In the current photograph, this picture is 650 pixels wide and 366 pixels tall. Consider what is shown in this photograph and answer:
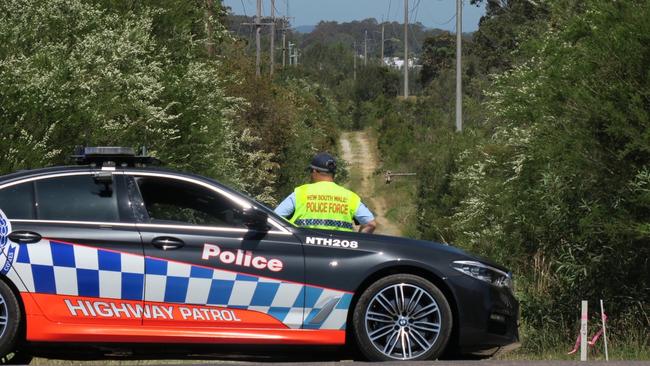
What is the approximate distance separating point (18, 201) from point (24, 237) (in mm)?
331

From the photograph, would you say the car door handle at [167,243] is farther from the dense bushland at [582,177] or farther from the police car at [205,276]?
the dense bushland at [582,177]

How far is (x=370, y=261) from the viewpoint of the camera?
7.99m

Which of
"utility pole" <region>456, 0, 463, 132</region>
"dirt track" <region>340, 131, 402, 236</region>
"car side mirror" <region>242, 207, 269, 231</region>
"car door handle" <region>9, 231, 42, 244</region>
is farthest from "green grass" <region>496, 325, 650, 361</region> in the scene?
"dirt track" <region>340, 131, 402, 236</region>

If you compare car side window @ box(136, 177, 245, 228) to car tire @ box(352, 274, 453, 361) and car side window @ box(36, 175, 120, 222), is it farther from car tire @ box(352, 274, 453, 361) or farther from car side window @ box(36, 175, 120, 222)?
car tire @ box(352, 274, 453, 361)

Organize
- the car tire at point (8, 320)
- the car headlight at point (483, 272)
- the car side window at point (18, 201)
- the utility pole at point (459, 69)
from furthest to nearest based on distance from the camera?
the utility pole at point (459, 69) < the car headlight at point (483, 272) < the car side window at point (18, 201) < the car tire at point (8, 320)

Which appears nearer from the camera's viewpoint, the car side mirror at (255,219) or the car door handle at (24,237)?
the car door handle at (24,237)

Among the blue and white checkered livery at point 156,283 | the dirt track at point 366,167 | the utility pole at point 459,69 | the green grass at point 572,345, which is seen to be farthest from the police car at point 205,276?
the dirt track at point 366,167

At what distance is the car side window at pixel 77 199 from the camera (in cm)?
796

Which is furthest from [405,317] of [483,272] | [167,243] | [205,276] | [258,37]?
[258,37]

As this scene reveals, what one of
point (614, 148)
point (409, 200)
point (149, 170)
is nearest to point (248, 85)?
point (409, 200)

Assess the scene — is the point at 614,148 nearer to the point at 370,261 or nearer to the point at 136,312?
the point at 370,261

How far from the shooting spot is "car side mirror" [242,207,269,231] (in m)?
7.96

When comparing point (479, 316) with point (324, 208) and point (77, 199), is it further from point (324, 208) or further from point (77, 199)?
point (77, 199)

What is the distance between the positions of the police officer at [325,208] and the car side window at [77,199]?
58.8 inches
